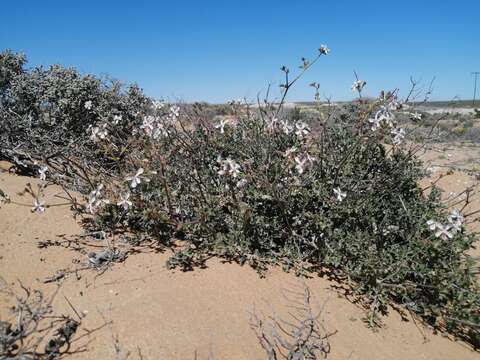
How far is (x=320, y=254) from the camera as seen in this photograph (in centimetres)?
303

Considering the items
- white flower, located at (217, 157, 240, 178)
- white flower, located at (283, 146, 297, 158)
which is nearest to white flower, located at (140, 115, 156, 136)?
white flower, located at (217, 157, 240, 178)

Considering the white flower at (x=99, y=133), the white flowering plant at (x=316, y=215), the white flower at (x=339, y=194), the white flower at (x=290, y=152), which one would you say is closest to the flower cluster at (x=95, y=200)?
the white flowering plant at (x=316, y=215)

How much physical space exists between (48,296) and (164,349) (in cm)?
88

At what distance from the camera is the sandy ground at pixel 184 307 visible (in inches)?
83.7

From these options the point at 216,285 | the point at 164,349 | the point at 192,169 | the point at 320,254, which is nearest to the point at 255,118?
the point at 192,169

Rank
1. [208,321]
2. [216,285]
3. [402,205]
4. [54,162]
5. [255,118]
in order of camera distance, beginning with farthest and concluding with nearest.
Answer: [54,162]
[255,118]
[402,205]
[216,285]
[208,321]

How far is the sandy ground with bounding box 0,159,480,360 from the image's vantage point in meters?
2.13

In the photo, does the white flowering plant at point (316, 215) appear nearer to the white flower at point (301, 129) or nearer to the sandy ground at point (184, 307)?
the white flower at point (301, 129)

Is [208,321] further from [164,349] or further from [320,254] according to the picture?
[320,254]

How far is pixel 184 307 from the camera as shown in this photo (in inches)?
94.0

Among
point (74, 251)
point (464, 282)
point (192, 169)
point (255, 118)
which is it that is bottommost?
point (464, 282)

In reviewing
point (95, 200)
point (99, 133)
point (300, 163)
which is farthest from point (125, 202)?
point (300, 163)

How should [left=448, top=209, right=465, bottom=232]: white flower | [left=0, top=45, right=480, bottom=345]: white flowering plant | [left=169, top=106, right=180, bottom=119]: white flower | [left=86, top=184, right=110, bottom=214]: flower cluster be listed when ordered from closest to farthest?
[left=448, top=209, right=465, bottom=232]: white flower
[left=0, top=45, right=480, bottom=345]: white flowering plant
[left=86, top=184, right=110, bottom=214]: flower cluster
[left=169, top=106, right=180, bottom=119]: white flower

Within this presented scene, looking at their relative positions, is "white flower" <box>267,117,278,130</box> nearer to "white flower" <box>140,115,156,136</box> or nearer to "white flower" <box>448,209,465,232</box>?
"white flower" <box>140,115,156,136</box>
